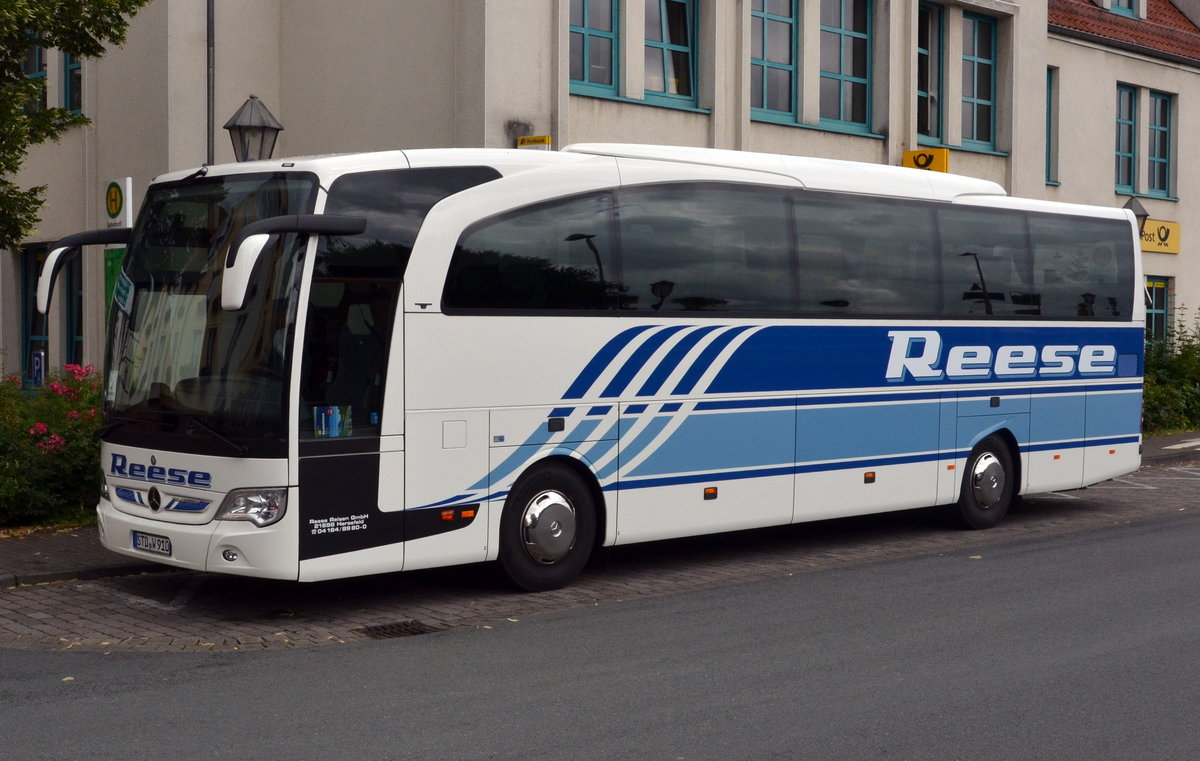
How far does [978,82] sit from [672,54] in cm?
792

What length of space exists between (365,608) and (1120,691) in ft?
16.3

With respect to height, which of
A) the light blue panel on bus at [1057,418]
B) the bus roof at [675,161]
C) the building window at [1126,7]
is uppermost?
the building window at [1126,7]

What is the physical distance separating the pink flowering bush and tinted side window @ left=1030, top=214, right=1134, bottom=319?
931 centimetres

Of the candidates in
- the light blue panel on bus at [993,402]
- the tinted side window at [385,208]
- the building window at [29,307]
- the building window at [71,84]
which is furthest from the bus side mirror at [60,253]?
the building window at [29,307]

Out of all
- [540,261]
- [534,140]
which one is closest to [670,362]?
[540,261]

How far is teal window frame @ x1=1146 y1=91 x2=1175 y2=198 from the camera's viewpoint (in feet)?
101

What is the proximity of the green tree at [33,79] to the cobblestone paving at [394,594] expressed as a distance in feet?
14.2

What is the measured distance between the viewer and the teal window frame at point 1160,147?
30734 millimetres

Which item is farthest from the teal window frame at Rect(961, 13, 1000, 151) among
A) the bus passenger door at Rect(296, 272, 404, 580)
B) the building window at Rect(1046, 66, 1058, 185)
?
the bus passenger door at Rect(296, 272, 404, 580)

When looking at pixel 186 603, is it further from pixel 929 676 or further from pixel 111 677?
pixel 929 676

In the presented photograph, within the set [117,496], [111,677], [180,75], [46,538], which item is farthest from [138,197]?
[111,677]

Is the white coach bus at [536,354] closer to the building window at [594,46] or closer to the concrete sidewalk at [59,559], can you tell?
the concrete sidewalk at [59,559]

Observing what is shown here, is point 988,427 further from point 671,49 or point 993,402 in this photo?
point 671,49

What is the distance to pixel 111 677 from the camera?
303 inches
